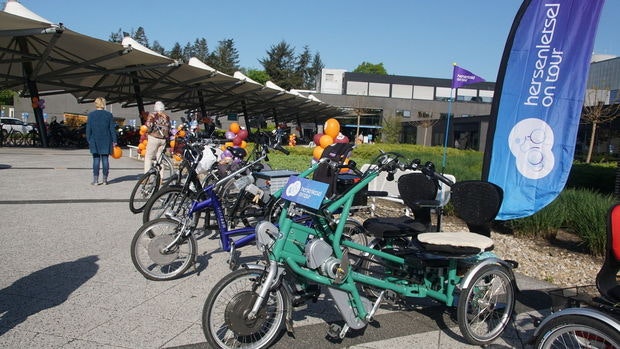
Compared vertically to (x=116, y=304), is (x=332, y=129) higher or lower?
higher

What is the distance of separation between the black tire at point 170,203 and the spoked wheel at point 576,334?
3368mm

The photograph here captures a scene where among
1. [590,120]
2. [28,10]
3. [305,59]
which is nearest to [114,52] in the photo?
[28,10]

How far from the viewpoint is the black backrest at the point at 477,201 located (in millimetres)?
3965

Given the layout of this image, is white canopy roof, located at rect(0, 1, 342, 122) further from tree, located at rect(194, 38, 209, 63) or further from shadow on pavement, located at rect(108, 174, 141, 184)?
Result: tree, located at rect(194, 38, 209, 63)

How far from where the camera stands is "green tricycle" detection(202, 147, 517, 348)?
3.12 metres

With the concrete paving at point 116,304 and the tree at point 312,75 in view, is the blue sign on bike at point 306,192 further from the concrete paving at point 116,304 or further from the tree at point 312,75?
the tree at point 312,75

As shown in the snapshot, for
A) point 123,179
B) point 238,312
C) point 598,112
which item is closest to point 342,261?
point 238,312

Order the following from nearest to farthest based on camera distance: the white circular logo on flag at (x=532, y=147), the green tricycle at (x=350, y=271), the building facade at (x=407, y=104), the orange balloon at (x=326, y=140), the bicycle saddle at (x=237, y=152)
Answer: the green tricycle at (x=350, y=271)
the bicycle saddle at (x=237, y=152)
the white circular logo on flag at (x=532, y=147)
the orange balloon at (x=326, y=140)
the building facade at (x=407, y=104)

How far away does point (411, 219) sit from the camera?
4488 millimetres

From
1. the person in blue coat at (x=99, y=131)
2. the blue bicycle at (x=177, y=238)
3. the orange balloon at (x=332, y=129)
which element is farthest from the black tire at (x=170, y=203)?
the person in blue coat at (x=99, y=131)

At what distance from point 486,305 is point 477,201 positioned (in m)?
0.87

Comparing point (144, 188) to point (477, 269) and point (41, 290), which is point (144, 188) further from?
point (477, 269)

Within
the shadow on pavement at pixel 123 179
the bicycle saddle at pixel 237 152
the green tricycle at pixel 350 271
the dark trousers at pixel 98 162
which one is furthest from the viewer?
the shadow on pavement at pixel 123 179

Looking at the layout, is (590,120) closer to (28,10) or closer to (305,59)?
(28,10)
